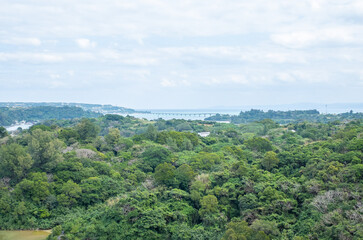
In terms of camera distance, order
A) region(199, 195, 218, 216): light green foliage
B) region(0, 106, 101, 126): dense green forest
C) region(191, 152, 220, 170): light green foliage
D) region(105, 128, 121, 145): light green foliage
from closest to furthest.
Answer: region(199, 195, 218, 216): light green foliage → region(191, 152, 220, 170): light green foliage → region(105, 128, 121, 145): light green foliage → region(0, 106, 101, 126): dense green forest

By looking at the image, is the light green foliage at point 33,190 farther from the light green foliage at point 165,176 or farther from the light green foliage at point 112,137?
the light green foliage at point 112,137

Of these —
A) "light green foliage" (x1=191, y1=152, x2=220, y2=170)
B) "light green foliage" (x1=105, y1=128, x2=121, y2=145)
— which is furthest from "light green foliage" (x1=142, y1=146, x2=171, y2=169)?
"light green foliage" (x1=105, y1=128, x2=121, y2=145)

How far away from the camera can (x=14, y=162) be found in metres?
24.8

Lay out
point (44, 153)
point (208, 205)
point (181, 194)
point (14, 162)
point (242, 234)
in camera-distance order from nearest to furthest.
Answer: point (242, 234)
point (208, 205)
point (181, 194)
point (14, 162)
point (44, 153)

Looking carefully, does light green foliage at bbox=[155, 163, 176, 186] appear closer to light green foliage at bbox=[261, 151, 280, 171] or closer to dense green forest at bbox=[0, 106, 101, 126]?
light green foliage at bbox=[261, 151, 280, 171]

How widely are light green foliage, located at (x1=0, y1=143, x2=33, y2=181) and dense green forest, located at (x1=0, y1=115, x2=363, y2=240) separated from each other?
A: 0.08 metres

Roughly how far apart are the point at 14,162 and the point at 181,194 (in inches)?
490

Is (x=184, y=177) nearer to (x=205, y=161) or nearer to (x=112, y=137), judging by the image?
(x=205, y=161)

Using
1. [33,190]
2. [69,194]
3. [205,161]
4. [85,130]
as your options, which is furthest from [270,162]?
[85,130]

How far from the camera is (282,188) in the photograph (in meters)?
22.3

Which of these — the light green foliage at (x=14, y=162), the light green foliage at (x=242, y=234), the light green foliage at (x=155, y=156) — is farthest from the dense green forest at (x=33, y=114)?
the light green foliage at (x=242, y=234)

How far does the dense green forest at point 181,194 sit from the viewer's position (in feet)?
61.7

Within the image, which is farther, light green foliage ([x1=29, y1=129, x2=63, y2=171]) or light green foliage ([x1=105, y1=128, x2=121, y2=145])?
light green foliage ([x1=105, y1=128, x2=121, y2=145])

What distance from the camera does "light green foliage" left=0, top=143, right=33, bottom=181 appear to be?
24.6 metres
